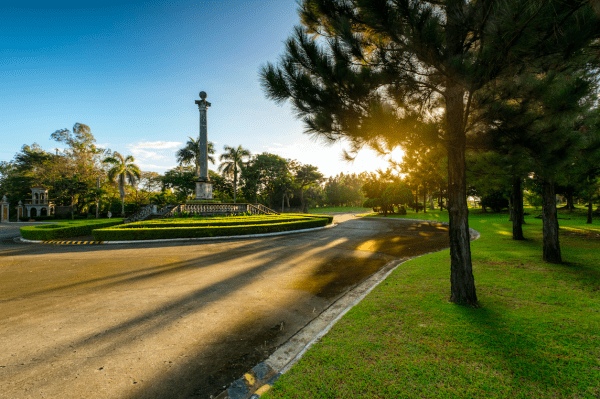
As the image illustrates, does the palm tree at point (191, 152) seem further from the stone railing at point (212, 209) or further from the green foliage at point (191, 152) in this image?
the stone railing at point (212, 209)

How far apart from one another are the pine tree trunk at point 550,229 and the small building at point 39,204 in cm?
5503

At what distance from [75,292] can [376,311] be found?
21.9 ft

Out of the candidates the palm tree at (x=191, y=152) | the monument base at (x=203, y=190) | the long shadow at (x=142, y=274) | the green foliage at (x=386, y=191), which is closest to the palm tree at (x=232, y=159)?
the palm tree at (x=191, y=152)

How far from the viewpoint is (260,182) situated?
45.9m

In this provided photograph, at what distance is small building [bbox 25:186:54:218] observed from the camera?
124 feet

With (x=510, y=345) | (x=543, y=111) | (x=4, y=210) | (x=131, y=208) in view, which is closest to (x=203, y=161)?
(x=131, y=208)

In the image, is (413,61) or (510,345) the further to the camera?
(413,61)

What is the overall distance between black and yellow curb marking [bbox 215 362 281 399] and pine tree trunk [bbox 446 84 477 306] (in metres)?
3.68

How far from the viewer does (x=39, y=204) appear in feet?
125

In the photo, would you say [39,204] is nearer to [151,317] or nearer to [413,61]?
[151,317]

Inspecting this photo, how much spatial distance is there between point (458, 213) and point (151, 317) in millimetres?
5955

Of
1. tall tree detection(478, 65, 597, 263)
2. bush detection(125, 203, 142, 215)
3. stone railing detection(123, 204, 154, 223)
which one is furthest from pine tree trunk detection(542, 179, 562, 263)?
bush detection(125, 203, 142, 215)

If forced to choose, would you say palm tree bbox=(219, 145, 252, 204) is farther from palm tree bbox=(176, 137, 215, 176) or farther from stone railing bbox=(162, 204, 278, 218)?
stone railing bbox=(162, 204, 278, 218)

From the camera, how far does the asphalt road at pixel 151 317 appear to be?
2852 millimetres
